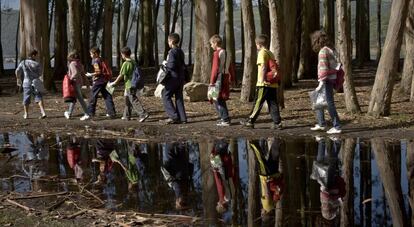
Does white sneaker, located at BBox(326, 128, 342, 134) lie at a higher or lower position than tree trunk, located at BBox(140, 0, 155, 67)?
lower

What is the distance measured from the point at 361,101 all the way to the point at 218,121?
183 inches

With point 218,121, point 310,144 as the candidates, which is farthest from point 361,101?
point 310,144

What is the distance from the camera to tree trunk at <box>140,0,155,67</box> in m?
37.4

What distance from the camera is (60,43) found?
29.2 m

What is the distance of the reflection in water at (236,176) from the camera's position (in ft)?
21.8

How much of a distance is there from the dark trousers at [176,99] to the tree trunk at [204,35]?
15.4 feet

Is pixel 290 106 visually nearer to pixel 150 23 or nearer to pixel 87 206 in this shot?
pixel 87 206

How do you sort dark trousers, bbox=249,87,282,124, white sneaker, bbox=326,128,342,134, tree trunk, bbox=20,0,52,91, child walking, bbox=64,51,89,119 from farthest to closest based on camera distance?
1. tree trunk, bbox=20,0,52,91
2. child walking, bbox=64,51,89,119
3. dark trousers, bbox=249,87,282,124
4. white sneaker, bbox=326,128,342,134

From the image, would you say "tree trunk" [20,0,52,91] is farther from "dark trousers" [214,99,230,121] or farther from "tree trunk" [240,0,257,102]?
"dark trousers" [214,99,230,121]

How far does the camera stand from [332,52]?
11.9 meters

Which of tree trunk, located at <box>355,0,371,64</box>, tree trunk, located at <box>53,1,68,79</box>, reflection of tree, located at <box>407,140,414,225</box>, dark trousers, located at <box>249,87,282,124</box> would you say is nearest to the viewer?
reflection of tree, located at <box>407,140,414,225</box>

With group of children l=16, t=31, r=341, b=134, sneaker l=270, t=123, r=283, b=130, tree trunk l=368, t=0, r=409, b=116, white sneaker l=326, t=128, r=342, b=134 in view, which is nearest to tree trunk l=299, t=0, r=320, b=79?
tree trunk l=368, t=0, r=409, b=116

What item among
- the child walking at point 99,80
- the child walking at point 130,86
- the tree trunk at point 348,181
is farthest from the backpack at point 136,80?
the tree trunk at point 348,181

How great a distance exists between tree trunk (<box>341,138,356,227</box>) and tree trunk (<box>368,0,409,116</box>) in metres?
2.38
